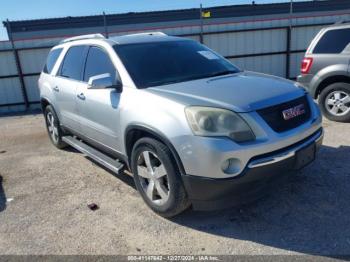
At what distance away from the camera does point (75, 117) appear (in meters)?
4.95

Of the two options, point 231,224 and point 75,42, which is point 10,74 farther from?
point 231,224

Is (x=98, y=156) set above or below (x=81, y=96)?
below

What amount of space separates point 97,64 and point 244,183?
8.16 feet

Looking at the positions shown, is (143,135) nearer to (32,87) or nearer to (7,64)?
(32,87)

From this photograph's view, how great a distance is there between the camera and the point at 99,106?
4141mm

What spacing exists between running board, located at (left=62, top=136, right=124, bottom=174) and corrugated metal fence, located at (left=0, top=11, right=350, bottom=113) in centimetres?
671

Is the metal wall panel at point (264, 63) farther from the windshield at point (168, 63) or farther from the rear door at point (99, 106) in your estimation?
the rear door at point (99, 106)

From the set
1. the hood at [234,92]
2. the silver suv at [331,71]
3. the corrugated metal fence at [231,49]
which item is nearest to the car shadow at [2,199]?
the hood at [234,92]

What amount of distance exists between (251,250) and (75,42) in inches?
154

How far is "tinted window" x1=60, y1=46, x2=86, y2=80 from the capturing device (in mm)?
4832

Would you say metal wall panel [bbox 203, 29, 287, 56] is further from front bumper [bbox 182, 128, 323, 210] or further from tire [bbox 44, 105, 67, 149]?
front bumper [bbox 182, 128, 323, 210]

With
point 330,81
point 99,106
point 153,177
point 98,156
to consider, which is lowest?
point 98,156

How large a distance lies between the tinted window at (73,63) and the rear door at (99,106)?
235 mm

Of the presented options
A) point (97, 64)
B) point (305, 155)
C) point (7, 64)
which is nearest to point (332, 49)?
point (305, 155)
